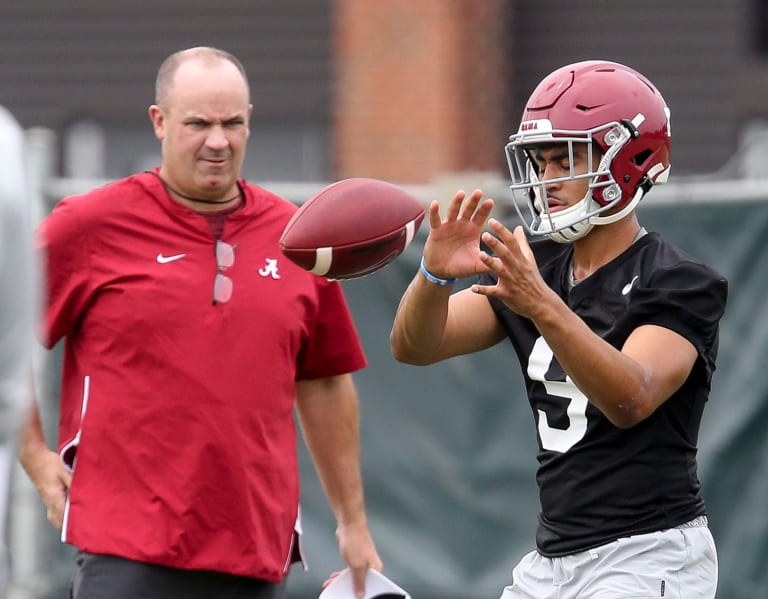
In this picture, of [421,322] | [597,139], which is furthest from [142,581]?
[597,139]

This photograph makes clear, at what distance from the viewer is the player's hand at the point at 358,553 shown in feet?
15.3

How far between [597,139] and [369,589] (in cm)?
168

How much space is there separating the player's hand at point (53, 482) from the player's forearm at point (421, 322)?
3.82 ft

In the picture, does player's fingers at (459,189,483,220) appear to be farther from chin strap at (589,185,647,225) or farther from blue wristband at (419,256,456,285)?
chin strap at (589,185,647,225)

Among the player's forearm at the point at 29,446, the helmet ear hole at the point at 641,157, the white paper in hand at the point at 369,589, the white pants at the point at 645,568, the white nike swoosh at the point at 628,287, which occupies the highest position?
the helmet ear hole at the point at 641,157

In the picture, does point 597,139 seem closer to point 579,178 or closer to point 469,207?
point 579,178

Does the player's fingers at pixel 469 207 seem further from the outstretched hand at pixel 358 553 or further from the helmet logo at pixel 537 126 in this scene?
the outstretched hand at pixel 358 553

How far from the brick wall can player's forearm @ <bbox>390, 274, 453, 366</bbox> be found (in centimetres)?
668

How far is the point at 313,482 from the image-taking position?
645cm

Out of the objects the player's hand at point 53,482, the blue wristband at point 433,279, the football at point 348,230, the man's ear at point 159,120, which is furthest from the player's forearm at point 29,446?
the blue wristband at point 433,279

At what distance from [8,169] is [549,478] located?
5.93 ft

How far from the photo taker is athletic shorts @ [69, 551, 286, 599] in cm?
429

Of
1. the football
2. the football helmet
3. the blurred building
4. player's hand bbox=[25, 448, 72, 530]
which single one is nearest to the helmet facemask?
the football helmet

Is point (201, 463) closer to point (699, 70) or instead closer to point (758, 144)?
point (758, 144)
